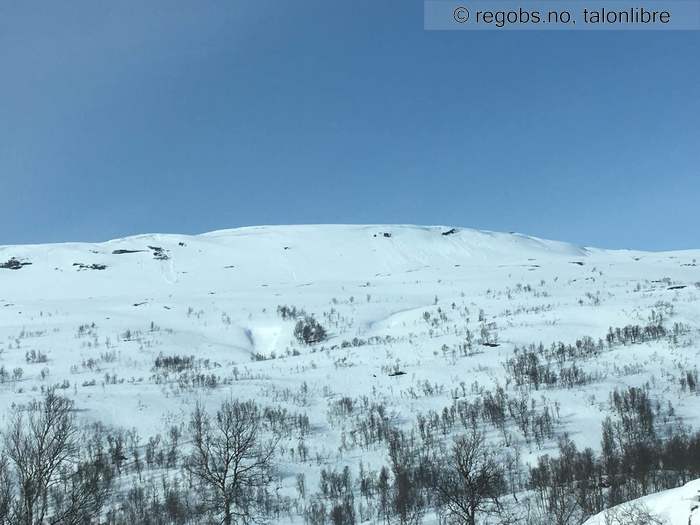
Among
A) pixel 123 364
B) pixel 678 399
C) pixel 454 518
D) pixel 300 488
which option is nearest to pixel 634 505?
pixel 454 518

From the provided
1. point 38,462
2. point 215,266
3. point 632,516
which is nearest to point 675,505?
point 632,516

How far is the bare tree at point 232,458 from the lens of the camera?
31.0 m

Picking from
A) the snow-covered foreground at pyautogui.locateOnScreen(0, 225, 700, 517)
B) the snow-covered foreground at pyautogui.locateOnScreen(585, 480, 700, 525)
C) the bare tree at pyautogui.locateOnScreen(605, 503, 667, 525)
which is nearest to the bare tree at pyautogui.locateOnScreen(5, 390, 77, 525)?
the snow-covered foreground at pyautogui.locateOnScreen(0, 225, 700, 517)

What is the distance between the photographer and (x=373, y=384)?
61.0 m

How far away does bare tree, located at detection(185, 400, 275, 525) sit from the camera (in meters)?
31.0

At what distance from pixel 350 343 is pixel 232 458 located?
180 feet

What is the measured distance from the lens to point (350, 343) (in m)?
85.8

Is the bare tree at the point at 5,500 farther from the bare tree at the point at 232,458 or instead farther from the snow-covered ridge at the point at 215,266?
the snow-covered ridge at the point at 215,266

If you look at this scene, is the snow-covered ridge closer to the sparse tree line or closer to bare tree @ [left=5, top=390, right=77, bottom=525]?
the sparse tree line

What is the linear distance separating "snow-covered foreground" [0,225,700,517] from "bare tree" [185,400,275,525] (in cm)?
238

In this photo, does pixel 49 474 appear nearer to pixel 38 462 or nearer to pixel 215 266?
pixel 38 462

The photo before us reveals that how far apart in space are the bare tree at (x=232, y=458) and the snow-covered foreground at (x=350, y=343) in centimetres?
238

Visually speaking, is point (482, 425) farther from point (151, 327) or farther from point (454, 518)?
point (151, 327)

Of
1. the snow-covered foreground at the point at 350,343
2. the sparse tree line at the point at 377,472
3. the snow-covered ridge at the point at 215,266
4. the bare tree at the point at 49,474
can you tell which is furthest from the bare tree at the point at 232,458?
the snow-covered ridge at the point at 215,266
